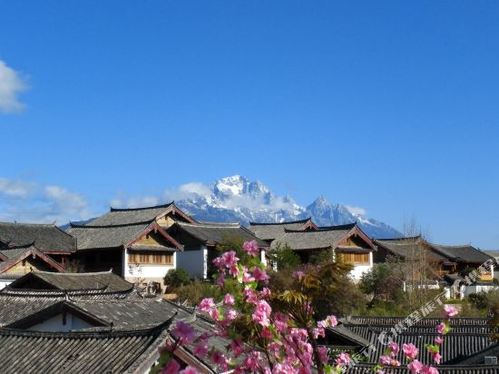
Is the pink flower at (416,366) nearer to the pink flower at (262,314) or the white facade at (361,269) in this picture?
the pink flower at (262,314)

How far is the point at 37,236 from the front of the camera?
49.0 metres

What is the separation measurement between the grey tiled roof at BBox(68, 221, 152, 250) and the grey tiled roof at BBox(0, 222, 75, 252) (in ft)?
3.31

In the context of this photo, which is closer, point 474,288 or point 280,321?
point 280,321

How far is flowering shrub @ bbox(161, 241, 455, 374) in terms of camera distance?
21.2ft

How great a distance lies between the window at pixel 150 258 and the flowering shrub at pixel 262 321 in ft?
137

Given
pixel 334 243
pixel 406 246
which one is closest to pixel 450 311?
pixel 334 243

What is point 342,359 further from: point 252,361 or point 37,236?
point 37,236

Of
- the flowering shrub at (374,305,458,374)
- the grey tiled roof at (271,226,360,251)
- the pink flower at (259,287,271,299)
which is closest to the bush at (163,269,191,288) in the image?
the grey tiled roof at (271,226,360,251)

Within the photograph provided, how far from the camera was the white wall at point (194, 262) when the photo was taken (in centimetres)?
5034

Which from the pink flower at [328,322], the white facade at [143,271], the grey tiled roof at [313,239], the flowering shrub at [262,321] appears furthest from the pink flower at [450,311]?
the grey tiled roof at [313,239]

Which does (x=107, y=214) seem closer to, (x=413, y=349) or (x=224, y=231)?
(x=224, y=231)

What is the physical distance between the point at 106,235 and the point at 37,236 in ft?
14.8

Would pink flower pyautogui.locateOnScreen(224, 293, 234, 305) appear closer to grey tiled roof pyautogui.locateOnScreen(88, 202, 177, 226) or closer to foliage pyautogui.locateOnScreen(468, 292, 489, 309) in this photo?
foliage pyautogui.locateOnScreen(468, 292, 489, 309)

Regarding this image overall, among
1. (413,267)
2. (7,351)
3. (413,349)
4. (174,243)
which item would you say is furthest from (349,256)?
(413,349)
